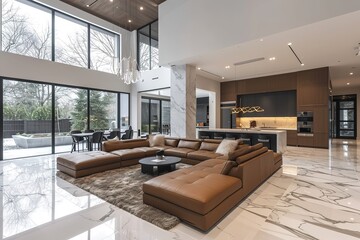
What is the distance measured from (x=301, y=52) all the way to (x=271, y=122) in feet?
13.9

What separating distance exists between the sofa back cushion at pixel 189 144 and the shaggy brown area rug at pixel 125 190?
2.43ft

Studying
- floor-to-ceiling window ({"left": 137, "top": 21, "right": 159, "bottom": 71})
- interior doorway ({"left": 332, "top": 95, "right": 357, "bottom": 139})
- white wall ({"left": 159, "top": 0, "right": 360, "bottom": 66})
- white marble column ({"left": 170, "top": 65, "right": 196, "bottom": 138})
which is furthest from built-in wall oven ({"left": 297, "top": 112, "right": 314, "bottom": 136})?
floor-to-ceiling window ({"left": 137, "top": 21, "right": 159, "bottom": 71})

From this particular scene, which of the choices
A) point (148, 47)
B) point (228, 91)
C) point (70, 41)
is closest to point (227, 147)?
point (228, 91)

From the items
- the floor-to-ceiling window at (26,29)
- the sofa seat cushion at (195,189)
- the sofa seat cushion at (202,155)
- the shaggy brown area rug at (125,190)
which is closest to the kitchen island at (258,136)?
the sofa seat cushion at (202,155)

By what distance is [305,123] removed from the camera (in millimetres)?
8328

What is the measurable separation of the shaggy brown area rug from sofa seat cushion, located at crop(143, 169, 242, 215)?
23 centimetres

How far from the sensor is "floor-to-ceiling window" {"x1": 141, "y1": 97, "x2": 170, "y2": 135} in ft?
36.1

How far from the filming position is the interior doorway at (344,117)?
40.4 ft

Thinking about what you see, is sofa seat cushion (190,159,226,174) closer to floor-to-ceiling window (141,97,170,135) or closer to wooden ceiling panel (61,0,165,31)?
wooden ceiling panel (61,0,165,31)

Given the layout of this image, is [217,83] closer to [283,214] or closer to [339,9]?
[339,9]

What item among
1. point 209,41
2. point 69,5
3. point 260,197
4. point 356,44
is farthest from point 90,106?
point 356,44

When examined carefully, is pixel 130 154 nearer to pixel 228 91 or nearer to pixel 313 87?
pixel 228 91

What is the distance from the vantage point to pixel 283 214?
104 inches

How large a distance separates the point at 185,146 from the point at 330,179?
3543 mm
